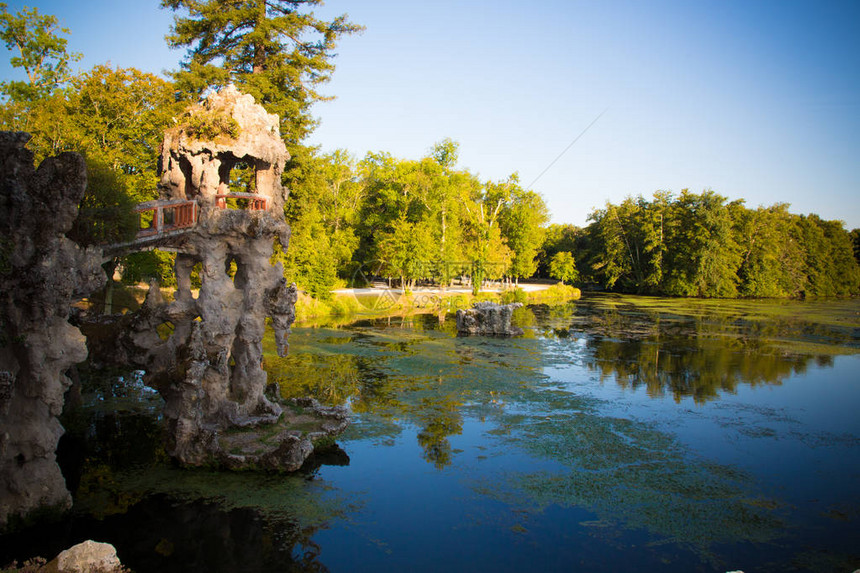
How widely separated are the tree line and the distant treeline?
0.68 ft

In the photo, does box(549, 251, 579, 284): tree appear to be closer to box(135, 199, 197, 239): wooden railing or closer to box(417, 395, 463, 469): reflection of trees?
box(417, 395, 463, 469): reflection of trees

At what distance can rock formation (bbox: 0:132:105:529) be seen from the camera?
9.91m

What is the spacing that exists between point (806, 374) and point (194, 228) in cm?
2823

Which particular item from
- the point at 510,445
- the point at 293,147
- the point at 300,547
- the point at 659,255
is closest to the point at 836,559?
the point at 510,445

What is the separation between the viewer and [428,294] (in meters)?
55.6

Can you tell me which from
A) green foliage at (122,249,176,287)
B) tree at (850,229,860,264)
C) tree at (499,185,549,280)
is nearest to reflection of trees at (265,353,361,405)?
green foliage at (122,249,176,287)

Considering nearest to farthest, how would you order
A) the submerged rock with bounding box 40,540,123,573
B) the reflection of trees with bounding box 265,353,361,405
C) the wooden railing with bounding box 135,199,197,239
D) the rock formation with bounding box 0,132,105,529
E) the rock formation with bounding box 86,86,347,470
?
the submerged rock with bounding box 40,540,123,573 → the rock formation with bounding box 0,132,105,529 → the rock formation with bounding box 86,86,347,470 → the wooden railing with bounding box 135,199,197,239 → the reflection of trees with bounding box 265,353,361,405

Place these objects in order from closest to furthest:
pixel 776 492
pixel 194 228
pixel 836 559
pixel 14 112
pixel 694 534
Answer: pixel 836 559, pixel 694 534, pixel 776 492, pixel 194 228, pixel 14 112

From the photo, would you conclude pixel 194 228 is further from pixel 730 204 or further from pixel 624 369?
pixel 730 204

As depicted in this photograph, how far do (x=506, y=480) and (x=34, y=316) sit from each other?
1105cm

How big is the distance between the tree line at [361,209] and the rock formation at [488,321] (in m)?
12.1

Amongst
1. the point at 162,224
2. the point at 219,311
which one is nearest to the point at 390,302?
the point at 219,311

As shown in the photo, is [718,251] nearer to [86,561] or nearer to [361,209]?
[361,209]

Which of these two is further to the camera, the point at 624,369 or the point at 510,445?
the point at 624,369
